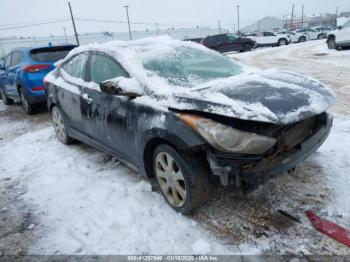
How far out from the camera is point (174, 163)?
277 centimetres

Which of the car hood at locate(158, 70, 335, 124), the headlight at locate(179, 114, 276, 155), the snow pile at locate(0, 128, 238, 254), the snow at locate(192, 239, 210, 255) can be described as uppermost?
the car hood at locate(158, 70, 335, 124)

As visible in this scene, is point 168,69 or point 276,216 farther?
point 168,69

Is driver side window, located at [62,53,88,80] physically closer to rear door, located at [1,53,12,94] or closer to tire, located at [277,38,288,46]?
rear door, located at [1,53,12,94]

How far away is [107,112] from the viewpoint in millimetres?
3457

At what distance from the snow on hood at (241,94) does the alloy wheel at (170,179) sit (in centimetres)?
50

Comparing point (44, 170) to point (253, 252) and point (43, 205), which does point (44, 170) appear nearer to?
point (43, 205)

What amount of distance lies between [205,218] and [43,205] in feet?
6.05

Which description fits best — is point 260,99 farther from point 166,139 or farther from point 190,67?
point 190,67

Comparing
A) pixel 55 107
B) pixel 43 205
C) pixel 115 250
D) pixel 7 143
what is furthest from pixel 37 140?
pixel 115 250

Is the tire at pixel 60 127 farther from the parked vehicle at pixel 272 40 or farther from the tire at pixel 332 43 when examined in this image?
the parked vehicle at pixel 272 40

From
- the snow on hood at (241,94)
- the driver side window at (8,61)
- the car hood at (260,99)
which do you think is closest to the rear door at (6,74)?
the driver side window at (8,61)

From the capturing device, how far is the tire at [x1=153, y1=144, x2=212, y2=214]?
2.60m

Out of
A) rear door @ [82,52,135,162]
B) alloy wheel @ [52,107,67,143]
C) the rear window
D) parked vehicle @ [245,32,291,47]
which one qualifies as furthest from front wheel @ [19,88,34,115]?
parked vehicle @ [245,32,291,47]

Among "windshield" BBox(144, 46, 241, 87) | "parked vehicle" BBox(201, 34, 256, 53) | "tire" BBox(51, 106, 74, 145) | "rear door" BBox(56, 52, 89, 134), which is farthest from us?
"parked vehicle" BBox(201, 34, 256, 53)
